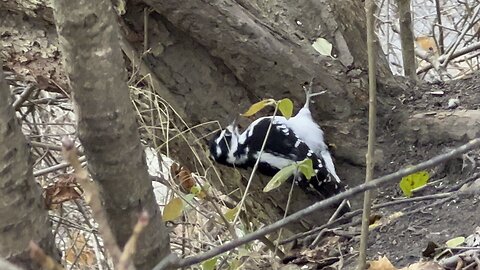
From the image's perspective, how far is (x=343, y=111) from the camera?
113 inches

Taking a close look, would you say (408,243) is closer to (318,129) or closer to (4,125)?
(318,129)

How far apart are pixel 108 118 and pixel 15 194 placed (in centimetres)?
25

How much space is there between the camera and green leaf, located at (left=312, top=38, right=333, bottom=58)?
288 centimetres

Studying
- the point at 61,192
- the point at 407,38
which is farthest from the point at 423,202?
the point at 407,38

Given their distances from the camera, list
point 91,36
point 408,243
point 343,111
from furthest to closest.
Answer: point 343,111, point 408,243, point 91,36

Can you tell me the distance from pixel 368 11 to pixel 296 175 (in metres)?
1.29

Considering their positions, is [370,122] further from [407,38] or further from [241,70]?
[407,38]

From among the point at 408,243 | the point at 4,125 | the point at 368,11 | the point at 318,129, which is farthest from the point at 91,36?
the point at 318,129

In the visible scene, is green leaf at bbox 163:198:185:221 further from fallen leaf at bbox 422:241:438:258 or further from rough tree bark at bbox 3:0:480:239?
fallen leaf at bbox 422:241:438:258

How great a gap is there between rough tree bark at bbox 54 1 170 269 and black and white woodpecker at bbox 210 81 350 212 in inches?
41.7

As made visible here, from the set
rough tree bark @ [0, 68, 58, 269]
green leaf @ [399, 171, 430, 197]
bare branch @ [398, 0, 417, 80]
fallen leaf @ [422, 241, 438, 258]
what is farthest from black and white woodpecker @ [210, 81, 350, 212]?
rough tree bark @ [0, 68, 58, 269]

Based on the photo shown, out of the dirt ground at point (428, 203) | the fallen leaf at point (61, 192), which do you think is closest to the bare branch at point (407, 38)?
the dirt ground at point (428, 203)

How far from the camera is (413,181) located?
2.56 metres

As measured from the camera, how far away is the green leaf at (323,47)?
2883 millimetres
